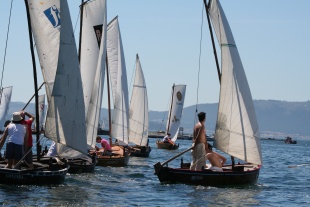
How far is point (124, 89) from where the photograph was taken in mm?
48375

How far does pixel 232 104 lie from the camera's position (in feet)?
102

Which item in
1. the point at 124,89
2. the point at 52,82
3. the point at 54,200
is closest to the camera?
the point at 54,200

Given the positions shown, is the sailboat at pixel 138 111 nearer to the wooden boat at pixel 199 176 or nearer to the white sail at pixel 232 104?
the white sail at pixel 232 104

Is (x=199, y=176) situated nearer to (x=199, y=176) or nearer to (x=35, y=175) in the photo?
(x=199, y=176)

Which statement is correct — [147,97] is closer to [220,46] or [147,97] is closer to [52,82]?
[220,46]

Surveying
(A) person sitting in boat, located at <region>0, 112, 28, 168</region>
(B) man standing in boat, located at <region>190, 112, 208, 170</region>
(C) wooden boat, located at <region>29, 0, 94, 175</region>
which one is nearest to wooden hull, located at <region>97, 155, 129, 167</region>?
(B) man standing in boat, located at <region>190, 112, 208, 170</region>

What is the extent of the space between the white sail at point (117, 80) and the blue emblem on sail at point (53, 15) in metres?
17.8

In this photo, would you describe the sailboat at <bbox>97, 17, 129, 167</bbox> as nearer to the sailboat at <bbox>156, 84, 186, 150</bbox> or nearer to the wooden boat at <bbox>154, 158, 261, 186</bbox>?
the wooden boat at <bbox>154, 158, 261, 186</bbox>

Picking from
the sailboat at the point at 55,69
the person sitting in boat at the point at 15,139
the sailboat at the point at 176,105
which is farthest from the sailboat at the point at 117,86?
the sailboat at the point at 176,105

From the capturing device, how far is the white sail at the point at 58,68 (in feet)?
88.4

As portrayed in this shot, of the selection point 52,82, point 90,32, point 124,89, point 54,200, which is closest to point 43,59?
point 52,82

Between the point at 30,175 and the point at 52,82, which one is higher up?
the point at 52,82

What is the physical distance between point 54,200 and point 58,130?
15.1 feet

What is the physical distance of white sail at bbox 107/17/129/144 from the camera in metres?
45.4
